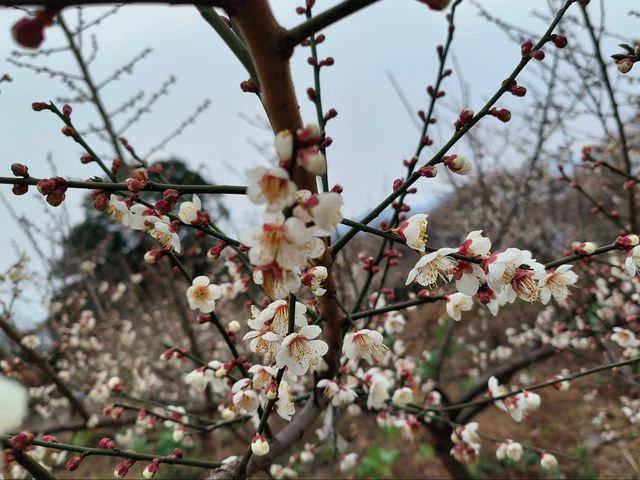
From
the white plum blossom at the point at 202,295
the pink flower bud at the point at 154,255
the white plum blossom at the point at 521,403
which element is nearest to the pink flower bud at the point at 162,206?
the pink flower bud at the point at 154,255

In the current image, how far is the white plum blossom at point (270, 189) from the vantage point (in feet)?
2.36

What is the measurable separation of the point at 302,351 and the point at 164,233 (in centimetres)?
53

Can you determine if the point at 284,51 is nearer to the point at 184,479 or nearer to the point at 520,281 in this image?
the point at 520,281

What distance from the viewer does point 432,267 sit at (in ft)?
3.96

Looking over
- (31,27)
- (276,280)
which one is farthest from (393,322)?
(31,27)

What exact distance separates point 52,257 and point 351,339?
23.7 ft

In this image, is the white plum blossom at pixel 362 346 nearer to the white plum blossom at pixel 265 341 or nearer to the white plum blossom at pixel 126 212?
the white plum blossom at pixel 265 341

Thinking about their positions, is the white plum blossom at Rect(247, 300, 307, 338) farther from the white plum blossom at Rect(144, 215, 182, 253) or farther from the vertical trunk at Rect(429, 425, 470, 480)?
the vertical trunk at Rect(429, 425, 470, 480)

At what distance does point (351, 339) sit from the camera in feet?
4.43

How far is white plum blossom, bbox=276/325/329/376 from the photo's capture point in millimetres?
1091

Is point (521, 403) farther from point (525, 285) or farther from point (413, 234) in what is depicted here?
point (413, 234)

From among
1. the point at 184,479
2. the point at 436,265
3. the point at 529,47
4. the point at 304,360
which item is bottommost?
the point at 184,479

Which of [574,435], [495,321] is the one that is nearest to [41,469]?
[574,435]

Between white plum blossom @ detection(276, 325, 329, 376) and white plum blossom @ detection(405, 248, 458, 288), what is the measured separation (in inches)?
11.7
